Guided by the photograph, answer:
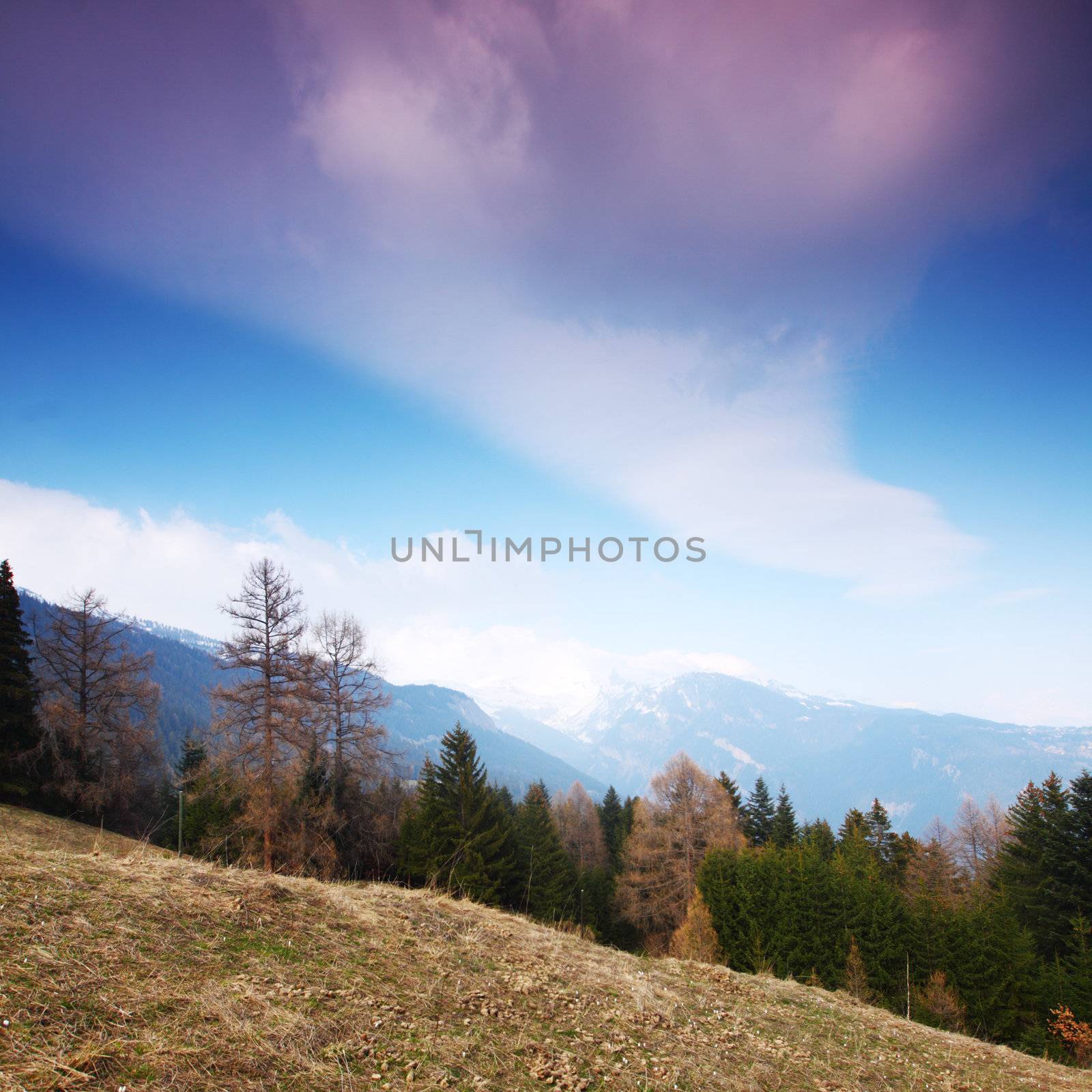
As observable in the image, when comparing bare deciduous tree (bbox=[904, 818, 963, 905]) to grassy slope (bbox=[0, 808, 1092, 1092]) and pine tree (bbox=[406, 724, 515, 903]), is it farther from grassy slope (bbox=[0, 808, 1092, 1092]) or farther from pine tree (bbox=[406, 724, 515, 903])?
grassy slope (bbox=[0, 808, 1092, 1092])

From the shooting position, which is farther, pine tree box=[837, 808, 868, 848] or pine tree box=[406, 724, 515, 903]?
pine tree box=[837, 808, 868, 848]

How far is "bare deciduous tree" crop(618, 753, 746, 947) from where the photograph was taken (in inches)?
1425

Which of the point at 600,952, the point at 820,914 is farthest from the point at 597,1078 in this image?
the point at 820,914

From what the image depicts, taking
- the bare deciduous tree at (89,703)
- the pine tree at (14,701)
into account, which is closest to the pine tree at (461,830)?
the bare deciduous tree at (89,703)

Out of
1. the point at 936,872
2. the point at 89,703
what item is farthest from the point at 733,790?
the point at 89,703

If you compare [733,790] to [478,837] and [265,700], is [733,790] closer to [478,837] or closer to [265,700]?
[478,837]

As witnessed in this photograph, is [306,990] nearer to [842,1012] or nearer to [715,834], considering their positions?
[842,1012]

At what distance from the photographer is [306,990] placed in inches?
243

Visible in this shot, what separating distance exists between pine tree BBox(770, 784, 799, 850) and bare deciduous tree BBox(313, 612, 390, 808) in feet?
130

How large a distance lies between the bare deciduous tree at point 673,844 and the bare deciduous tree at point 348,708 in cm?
2181

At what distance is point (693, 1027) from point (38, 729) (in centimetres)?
3297

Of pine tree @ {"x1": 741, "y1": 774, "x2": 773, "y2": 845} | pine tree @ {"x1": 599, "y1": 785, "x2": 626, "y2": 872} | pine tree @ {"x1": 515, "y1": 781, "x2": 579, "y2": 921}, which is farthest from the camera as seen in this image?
pine tree @ {"x1": 599, "y1": 785, "x2": 626, "y2": 872}

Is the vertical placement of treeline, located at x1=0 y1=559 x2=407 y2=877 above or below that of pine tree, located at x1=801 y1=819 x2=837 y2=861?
above

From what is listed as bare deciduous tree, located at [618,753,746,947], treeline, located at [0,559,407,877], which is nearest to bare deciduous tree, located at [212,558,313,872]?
treeline, located at [0,559,407,877]
